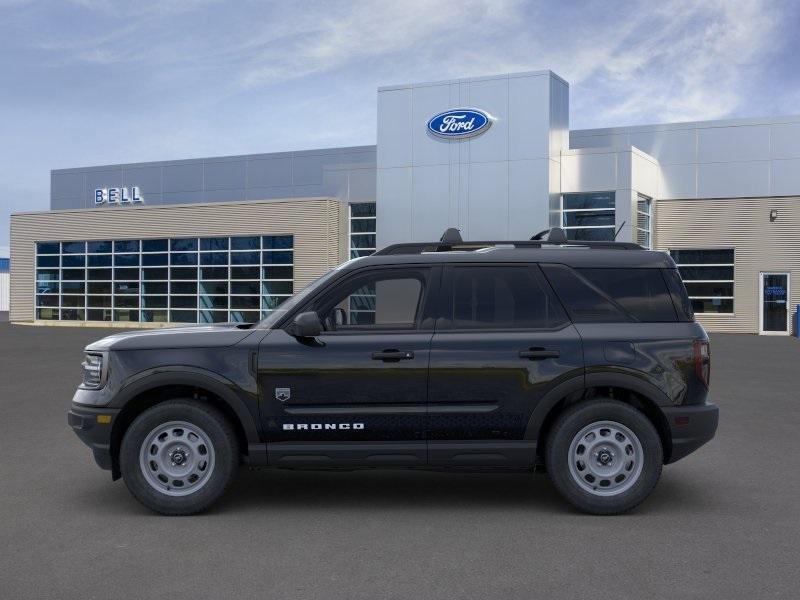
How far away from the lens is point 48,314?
137 ft

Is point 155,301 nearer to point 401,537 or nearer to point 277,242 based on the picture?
point 277,242

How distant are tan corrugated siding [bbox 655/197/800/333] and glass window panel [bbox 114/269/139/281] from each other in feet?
73.1

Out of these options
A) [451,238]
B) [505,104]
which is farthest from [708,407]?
[505,104]

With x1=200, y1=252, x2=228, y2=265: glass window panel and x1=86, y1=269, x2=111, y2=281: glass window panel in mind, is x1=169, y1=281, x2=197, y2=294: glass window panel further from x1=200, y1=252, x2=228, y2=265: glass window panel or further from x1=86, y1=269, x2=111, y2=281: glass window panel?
x1=86, y1=269, x2=111, y2=281: glass window panel

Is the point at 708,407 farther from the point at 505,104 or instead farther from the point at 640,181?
the point at 640,181

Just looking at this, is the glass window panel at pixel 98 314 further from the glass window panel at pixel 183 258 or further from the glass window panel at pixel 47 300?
the glass window panel at pixel 183 258

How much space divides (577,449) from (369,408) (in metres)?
1.44

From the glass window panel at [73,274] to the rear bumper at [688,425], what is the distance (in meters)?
38.2

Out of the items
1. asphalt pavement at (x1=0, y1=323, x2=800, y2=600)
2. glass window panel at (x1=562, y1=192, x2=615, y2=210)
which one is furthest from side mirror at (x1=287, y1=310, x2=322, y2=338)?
glass window panel at (x1=562, y1=192, x2=615, y2=210)

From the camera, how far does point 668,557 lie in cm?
516

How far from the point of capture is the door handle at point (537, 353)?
6.18 meters

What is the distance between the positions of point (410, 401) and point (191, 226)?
110ft

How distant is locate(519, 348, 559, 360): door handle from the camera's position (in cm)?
618

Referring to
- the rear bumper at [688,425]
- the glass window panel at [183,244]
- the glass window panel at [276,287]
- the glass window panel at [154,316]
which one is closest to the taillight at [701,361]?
the rear bumper at [688,425]
